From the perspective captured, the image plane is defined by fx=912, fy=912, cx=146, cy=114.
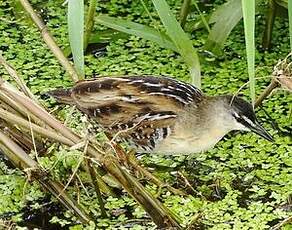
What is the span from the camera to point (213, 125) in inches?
127

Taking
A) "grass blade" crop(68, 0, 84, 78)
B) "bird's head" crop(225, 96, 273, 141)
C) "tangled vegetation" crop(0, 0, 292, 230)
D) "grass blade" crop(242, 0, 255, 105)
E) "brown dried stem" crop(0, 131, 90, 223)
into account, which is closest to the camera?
"grass blade" crop(242, 0, 255, 105)

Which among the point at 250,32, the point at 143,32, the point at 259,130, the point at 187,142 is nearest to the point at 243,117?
the point at 259,130

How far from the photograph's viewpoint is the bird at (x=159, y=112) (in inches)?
121

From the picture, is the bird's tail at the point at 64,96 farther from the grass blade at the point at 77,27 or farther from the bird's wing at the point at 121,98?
the grass blade at the point at 77,27

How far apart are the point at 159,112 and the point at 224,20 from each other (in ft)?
2.21

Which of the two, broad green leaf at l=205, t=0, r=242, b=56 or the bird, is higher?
broad green leaf at l=205, t=0, r=242, b=56

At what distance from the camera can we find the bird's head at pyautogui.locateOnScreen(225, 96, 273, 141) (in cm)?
317

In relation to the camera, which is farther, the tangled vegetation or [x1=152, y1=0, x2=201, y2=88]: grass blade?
the tangled vegetation

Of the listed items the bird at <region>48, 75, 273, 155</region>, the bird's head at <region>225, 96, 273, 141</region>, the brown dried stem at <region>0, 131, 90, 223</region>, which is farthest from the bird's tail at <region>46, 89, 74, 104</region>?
the bird's head at <region>225, 96, 273, 141</region>

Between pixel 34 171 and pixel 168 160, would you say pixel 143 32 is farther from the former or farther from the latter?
pixel 34 171

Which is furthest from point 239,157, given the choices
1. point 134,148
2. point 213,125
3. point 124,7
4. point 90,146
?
point 124,7

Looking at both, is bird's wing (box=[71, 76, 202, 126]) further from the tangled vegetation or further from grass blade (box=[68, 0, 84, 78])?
grass blade (box=[68, 0, 84, 78])

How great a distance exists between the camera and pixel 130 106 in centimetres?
308

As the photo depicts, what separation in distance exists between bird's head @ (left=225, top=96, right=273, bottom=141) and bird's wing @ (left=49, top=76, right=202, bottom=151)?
21 centimetres
